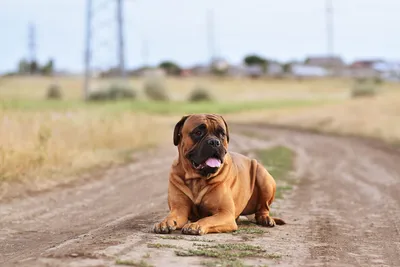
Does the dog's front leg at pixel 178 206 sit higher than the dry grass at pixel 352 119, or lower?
higher

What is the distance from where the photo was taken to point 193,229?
29.2 feet

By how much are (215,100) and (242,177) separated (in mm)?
55705

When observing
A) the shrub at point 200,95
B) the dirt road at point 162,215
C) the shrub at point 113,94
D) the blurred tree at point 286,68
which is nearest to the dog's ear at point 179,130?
the dirt road at point 162,215

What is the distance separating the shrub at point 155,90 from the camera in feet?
219

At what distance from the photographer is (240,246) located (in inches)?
338

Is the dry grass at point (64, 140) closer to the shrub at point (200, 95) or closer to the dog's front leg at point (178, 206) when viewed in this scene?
the dog's front leg at point (178, 206)

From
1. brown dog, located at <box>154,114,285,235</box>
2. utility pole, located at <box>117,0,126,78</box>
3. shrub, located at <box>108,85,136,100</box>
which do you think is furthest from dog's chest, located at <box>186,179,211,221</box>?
shrub, located at <box>108,85,136,100</box>

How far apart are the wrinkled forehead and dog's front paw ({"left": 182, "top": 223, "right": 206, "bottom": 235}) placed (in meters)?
1.01

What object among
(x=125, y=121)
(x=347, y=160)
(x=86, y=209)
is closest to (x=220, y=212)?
(x=86, y=209)

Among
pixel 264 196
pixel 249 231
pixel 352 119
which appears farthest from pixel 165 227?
pixel 352 119

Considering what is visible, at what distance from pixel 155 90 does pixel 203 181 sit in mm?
57997

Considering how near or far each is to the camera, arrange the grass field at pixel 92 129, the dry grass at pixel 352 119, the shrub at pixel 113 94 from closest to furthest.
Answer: the grass field at pixel 92 129, the dry grass at pixel 352 119, the shrub at pixel 113 94

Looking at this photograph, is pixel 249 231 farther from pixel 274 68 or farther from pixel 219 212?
pixel 274 68

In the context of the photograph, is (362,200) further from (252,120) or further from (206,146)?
(252,120)
